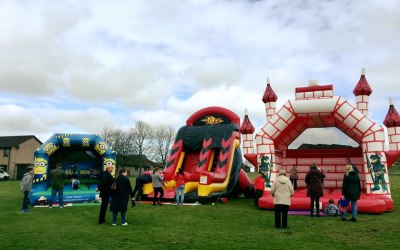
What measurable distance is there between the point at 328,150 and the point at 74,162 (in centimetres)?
892

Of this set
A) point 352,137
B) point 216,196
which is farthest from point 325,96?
point 216,196

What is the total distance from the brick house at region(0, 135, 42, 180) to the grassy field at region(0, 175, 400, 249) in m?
34.2

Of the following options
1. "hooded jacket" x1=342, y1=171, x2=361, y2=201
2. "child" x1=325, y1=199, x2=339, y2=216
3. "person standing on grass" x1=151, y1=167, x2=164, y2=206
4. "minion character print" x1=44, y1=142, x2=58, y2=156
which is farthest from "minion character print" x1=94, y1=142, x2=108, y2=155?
"hooded jacket" x1=342, y1=171, x2=361, y2=201

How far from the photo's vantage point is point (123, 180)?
7598 millimetres

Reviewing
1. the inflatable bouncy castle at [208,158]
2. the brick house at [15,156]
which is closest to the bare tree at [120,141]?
the brick house at [15,156]

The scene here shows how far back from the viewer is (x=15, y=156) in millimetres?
40438

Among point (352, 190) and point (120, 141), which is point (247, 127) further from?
point (120, 141)

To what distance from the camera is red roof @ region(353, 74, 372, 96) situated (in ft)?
33.9

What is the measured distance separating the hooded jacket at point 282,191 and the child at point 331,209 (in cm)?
222

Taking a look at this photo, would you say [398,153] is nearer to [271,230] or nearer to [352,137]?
[352,137]

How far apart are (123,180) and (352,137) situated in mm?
7254

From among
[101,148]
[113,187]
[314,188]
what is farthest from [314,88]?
[101,148]

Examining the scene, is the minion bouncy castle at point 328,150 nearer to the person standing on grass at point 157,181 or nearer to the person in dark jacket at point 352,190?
the person in dark jacket at point 352,190

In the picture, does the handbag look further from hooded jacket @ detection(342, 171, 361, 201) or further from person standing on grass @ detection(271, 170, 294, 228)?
hooded jacket @ detection(342, 171, 361, 201)
